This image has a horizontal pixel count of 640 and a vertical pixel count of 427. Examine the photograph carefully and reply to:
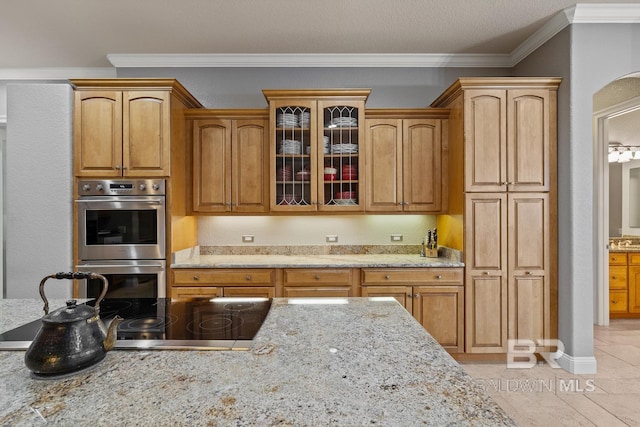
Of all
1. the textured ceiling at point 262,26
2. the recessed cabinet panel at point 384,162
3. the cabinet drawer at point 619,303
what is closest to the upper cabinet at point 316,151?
the recessed cabinet panel at point 384,162

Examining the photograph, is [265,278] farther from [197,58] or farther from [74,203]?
[197,58]

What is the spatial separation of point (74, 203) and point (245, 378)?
280 cm

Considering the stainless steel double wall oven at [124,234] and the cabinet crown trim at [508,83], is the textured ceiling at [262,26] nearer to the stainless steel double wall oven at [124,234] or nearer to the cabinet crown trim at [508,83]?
the cabinet crown trim at [508,83]

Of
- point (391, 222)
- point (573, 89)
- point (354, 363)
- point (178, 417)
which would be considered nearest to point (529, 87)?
point (573, 89)

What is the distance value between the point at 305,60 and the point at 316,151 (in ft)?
3.39

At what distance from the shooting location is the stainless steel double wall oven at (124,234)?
298cm

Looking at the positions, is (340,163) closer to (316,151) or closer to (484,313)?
(316,151)

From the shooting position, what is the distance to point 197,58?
3615mm

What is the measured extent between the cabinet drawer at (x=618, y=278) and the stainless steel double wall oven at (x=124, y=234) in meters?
5.09

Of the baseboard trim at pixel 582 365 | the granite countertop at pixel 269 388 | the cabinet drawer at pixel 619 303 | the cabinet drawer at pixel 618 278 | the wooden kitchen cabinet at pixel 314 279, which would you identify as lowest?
the baseboard trim at pixel 582 365

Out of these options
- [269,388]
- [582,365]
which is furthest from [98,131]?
[582,365]

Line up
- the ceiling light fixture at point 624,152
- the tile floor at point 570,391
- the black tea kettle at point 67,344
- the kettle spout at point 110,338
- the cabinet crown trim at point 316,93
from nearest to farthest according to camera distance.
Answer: the black tea kettle at point 67,344 < the kettle spout at point 110,338 < the tile floor at point 570,391 < the cabinet crown trim at point 316,93 < the ceiling light fixture at point 624,152

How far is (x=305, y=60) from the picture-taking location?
3.63 metres

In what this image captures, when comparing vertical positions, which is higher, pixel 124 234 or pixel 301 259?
pixel 124 234
